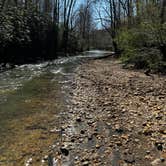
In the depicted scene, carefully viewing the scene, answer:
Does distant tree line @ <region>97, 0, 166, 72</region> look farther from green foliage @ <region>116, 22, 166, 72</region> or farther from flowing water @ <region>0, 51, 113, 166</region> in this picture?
flowing water @ <region>0, 51, 113, 166</region>

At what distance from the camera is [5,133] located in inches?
269

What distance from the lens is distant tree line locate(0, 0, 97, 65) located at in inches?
972

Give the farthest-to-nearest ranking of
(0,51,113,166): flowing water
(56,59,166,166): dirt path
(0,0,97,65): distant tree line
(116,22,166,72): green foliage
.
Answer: (0,0,97,65): distant tree line → (116,22,166,72): green foliage → (0,51,113,166): flowing water → (56,59,166,166): dirt path

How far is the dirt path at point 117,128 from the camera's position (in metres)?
5.45

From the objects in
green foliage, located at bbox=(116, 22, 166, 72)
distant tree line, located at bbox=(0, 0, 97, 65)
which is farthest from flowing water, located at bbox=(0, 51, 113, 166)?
distant tree line, located at bbox=(0, 0, 97, 65)

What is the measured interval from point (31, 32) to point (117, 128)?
82.3 ft

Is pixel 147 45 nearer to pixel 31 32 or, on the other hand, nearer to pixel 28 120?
pixel 28 120

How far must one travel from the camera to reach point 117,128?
23.1ft

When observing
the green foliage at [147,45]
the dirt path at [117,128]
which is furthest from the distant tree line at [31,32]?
the dirt path at [117,128]

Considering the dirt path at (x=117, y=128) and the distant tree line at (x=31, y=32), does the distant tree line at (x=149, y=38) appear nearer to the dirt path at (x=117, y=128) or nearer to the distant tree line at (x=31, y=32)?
the dirt path at (x=117, y=128)

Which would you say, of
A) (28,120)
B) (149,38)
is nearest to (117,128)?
(28,120)

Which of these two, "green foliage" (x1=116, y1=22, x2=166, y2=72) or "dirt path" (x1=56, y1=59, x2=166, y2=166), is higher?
"green foliage" (x1=116, y1=22, x2=166, y2=72)

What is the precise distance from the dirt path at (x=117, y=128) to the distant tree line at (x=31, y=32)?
14.3 m

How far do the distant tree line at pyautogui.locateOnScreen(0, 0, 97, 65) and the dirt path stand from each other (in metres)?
14.3
